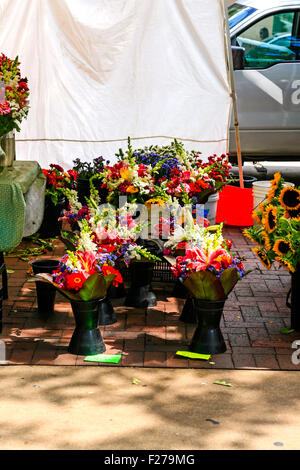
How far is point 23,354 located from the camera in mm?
4648

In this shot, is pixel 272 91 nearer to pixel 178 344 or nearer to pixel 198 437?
pixel 178 344

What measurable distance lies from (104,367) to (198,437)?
3.41 ft

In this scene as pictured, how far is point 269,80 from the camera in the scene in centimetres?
945

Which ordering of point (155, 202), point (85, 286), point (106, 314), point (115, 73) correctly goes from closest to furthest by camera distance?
point (85, 286) → point (106, 314) → point (155, 202) → point (115, 73)

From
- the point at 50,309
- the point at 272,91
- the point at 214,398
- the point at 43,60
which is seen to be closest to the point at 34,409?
the point at 214,398

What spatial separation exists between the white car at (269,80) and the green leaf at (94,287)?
17.2ft

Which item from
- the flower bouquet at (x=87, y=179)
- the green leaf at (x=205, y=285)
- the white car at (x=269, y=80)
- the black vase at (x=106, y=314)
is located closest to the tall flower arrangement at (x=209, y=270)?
the green leaf at (x=205, y=285)

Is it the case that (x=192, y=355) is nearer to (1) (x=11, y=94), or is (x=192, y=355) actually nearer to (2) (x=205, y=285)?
(2) (x=205, y=285)

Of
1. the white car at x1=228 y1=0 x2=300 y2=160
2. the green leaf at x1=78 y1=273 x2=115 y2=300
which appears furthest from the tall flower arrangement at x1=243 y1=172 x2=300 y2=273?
the white car at x1=228 y1=0 x2=300 y2=160

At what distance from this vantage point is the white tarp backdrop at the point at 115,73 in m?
7.26

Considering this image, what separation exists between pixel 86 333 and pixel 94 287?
0.36 metres

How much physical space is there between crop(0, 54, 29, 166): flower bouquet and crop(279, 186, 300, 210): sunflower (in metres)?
2.23

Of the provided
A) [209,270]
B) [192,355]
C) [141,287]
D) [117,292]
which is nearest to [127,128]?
[117,292]

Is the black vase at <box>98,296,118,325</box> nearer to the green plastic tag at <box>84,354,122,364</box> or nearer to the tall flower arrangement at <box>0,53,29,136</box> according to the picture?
the green plastic tag at <box>84,354,122,364</box>
